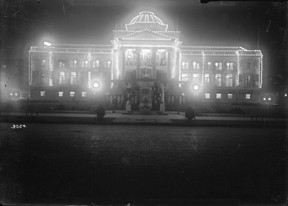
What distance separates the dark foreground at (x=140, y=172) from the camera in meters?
8.64

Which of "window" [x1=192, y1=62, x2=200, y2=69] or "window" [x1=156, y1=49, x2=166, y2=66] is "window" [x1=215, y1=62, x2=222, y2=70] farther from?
"window" [x1=156, y1=49, x2=166, y2=66]

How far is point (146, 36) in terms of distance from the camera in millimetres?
82250

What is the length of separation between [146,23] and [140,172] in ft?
271

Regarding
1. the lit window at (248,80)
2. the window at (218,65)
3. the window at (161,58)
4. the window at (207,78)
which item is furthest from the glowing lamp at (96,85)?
the lit window at (248,80)

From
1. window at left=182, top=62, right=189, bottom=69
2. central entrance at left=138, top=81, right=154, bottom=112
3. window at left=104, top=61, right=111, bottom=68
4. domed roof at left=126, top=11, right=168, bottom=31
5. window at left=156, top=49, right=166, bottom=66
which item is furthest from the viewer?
domed roof at left=126, top=11, right=168, bottom=31

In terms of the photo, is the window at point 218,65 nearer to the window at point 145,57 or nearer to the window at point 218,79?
the window at point 218,79

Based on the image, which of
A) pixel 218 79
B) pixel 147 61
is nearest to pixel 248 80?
pixel 218 79

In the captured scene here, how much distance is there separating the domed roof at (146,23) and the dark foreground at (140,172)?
249 ft

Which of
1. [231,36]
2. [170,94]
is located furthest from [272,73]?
[170,94]

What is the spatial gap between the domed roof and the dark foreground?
249 ft

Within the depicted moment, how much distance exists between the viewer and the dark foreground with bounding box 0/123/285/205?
28.3 ft

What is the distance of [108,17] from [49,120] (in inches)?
2788

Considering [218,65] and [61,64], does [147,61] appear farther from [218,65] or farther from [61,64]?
[61,64]

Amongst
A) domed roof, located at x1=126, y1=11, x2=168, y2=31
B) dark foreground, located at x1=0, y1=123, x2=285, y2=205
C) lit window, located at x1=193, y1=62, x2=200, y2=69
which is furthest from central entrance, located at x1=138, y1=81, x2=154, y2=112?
domed roof, located at x1=126, y1=11, x2=168, y2=31
